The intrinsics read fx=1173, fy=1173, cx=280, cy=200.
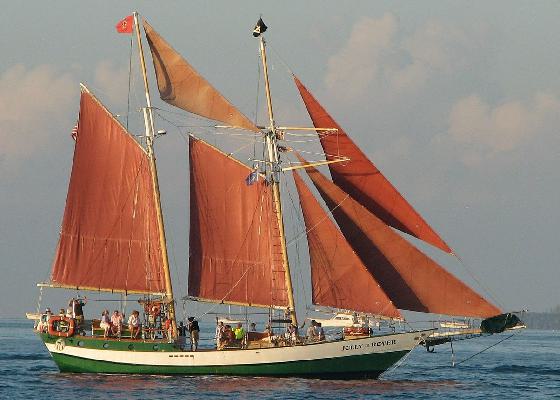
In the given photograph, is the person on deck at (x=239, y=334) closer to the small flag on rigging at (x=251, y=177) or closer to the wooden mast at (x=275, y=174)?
the wooden mast at (x=275, y=174)

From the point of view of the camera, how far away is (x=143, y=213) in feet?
210

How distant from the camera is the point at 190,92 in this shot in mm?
61938

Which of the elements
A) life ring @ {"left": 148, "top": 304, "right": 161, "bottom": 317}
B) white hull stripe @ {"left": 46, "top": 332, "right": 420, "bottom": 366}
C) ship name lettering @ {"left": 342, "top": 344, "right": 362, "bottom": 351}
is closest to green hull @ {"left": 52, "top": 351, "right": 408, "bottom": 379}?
white hull stripe @ {"left": 46, "top": 332, "right": 420, "bottom": 366}

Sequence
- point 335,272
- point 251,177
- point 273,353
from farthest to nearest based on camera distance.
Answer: point 251,177 → point 273,353 → point 335,272

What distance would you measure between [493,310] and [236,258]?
1382 cm

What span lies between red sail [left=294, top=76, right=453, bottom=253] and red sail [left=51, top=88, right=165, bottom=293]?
1022 cm

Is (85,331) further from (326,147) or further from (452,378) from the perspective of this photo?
(452,378)

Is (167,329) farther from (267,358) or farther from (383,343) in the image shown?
(383,343)

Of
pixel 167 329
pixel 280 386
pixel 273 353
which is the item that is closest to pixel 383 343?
pixel 273 353

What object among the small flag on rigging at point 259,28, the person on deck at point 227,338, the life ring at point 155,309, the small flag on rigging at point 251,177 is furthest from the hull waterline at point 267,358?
the small flag on rigging at point 259,28

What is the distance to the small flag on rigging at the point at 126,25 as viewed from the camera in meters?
64.1

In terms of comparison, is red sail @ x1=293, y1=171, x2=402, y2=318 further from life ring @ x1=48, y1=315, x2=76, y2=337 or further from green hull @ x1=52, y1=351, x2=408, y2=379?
life ring @ x1=48, y1=315, x2=76, y2=337

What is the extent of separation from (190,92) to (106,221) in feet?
27.5

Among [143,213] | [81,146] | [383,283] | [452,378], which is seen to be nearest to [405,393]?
[383,283]
